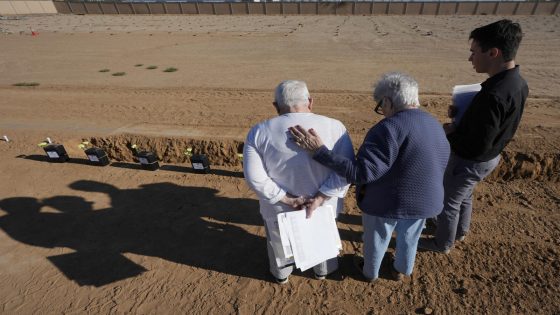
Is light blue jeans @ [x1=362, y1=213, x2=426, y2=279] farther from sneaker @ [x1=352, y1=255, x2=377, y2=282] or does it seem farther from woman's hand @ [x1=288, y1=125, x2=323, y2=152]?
woman's hand @ [x1=288, y1=125, x2=323, y2=152]

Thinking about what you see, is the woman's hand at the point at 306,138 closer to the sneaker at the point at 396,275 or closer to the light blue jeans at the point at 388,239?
the light blue jeans at the point at 388,239

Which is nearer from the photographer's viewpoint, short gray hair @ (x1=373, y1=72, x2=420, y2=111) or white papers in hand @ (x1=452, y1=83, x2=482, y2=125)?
short gray hair @ (x1=373, y1=72, x2=420, y2=111)

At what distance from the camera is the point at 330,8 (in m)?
38.0

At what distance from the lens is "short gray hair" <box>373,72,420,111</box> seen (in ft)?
6.61

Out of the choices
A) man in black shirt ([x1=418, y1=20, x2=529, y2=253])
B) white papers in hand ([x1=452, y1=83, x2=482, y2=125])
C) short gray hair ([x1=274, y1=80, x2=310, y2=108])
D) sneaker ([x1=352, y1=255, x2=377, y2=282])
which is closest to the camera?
short gray hair ([x1=274, y1=80, x2=310, y2=108])

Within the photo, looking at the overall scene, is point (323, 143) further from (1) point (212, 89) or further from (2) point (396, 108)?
(1) point (212, 89)

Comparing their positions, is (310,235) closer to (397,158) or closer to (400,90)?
(397,158)

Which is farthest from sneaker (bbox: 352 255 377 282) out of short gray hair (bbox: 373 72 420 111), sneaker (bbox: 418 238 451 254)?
short gray hair (bbox: 373 72 420 111)

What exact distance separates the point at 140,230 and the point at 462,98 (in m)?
4.12

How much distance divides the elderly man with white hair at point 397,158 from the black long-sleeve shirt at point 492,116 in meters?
0.45

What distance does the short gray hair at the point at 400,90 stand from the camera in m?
2.01

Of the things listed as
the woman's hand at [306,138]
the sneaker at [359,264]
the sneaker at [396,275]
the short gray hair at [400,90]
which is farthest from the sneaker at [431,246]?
the woman's hand at [306,138]

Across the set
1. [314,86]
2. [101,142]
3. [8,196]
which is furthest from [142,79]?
[8,196]

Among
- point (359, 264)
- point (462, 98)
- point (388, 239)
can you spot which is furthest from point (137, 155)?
point (462, 98)
